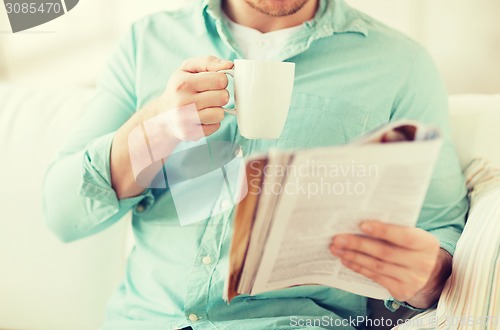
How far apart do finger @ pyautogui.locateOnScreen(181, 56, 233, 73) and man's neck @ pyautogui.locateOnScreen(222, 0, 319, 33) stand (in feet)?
0.76

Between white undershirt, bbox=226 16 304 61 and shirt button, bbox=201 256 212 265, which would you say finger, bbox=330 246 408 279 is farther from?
white undershirt, bbox=226 16 304 61

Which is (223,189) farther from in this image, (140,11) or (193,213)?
(140,11)

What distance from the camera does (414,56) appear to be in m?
0.94

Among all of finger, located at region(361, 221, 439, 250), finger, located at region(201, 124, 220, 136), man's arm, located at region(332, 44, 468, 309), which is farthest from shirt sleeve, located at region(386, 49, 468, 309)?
finger, located at region(201, 124, 220, 136)

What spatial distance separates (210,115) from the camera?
28.5 inches

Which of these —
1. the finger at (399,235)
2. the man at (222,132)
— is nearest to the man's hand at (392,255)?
the finger at (399,235)

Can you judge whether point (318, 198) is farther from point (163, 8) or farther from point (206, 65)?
point (163, 8)

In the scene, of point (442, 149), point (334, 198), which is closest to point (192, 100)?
point (334, 198)

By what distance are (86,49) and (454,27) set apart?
84cm

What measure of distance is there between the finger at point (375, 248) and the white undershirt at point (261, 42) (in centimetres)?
39

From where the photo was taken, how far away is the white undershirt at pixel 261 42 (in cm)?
92

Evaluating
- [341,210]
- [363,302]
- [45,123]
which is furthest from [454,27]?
[45,123]

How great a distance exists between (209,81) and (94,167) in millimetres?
269

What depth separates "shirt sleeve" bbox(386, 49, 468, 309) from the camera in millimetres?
885
